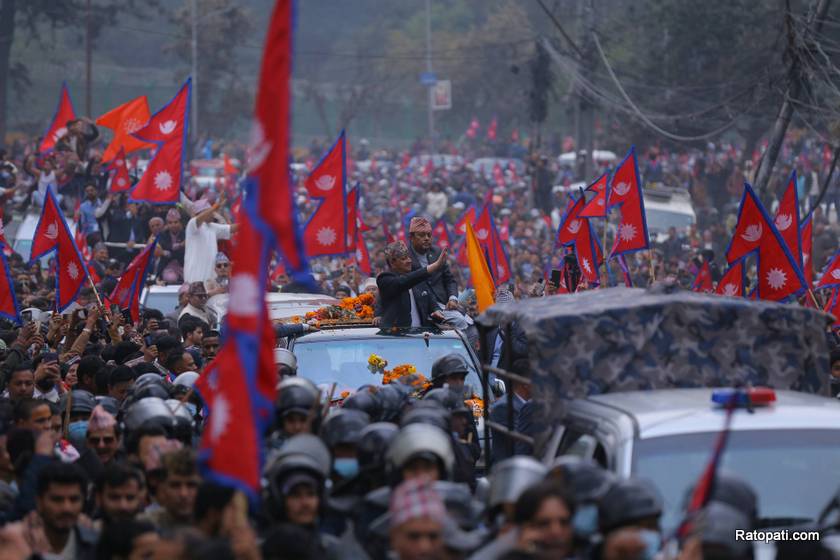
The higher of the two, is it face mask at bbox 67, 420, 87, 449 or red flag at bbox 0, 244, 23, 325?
red flag at bbox 0, 244, 23, 325

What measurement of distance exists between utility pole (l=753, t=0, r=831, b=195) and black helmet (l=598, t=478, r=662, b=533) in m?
12.1

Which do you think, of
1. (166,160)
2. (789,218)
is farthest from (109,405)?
(166,160)

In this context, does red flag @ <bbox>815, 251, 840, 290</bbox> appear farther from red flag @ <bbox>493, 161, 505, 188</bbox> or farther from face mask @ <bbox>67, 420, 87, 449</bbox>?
red flag @ <bbox>493, 161, 505, 188</bbox>

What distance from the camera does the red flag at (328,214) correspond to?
1533 cm

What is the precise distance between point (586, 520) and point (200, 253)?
472 inches

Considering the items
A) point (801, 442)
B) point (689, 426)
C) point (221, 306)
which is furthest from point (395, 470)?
point (221, 306)

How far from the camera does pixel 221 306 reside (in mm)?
15070

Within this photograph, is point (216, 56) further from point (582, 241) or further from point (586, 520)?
point (586, 520)

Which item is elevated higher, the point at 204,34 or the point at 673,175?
the point at 204,34

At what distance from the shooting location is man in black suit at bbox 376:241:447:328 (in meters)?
11.4

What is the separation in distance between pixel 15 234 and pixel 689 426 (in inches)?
694

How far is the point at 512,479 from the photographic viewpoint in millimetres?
5684

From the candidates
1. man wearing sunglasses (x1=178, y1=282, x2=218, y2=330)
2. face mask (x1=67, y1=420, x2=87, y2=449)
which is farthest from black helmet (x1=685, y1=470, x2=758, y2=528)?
man wearing sunglasses (x1=178, y1=282, x2=218, y2=330)

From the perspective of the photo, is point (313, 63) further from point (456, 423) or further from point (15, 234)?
point (456, 423)
